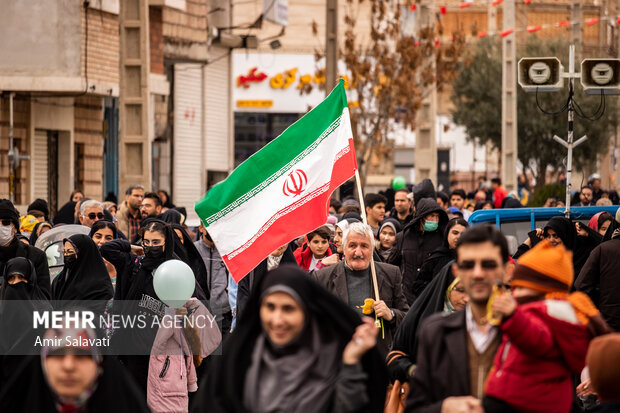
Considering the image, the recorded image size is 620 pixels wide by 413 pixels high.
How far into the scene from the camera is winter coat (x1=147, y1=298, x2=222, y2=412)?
27.8 ft

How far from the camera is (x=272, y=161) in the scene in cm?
845

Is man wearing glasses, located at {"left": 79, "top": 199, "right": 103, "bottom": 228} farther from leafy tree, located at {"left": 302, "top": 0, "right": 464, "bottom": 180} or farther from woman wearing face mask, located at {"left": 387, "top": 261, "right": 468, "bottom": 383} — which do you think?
leafy tree, located at {"left": 302, "top": 0, "right": 464, "bottom": 180}

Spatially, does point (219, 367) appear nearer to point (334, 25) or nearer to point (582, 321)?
point (582, 321)

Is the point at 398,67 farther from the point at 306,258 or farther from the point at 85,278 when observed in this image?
the point at 85,278

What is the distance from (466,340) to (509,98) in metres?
25.3

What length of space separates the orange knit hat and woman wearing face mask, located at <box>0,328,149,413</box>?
1582 mm

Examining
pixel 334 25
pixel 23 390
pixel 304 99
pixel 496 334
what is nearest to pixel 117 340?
pixel 23 390

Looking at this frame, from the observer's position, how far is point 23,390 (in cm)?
491

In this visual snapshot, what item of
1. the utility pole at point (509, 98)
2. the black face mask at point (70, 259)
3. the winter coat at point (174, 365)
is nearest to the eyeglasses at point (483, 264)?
the winter coat at point (174, 365)

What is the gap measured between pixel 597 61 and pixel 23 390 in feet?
33.6

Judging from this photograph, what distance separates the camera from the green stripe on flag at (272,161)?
8.30 metres

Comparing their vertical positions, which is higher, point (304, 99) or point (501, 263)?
point (304, 99)

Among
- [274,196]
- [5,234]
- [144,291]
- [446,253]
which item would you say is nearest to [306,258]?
[446,253]

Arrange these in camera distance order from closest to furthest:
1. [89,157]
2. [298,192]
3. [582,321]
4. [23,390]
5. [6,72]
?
[582,321]
[23,390]
[298,192]
[6,72]
[89,157]
